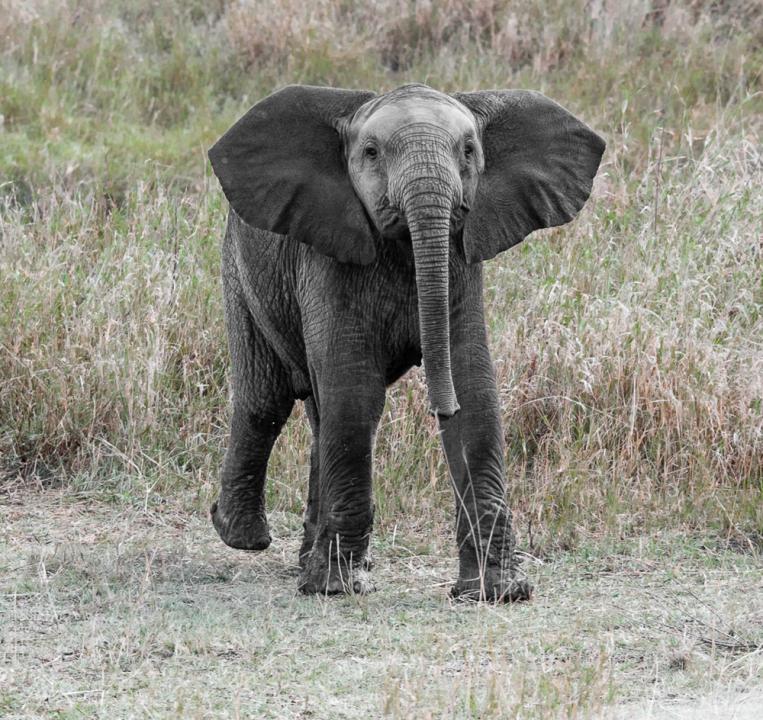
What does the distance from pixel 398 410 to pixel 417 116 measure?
2509 millimetres

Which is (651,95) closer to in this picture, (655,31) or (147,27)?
(655,31)

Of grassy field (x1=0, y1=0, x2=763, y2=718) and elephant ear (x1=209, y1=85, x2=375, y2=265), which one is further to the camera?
elephant ear (x1=209, y1=85, x2=375, y2=265)

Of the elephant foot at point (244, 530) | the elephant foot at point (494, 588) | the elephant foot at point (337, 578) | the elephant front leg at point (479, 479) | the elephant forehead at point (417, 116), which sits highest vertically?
the elephant forehead at point (417, 116)

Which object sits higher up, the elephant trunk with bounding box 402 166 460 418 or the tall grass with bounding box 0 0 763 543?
the elephant trunk with bounding box 402 166 460 418

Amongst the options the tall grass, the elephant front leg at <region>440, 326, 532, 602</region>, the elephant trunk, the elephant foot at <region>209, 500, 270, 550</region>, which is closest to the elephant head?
the elephant trunk

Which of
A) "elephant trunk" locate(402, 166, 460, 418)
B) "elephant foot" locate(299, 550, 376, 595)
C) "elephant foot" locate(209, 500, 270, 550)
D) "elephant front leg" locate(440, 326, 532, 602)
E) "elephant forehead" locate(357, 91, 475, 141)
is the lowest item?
"elephant foot" locate(209, 500, 270, 550)

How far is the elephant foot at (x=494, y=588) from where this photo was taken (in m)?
5.52

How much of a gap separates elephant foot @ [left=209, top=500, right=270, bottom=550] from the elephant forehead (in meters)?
1.82

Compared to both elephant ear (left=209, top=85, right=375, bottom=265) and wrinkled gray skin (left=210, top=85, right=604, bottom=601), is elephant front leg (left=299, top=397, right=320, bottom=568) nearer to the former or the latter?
wrinkled gray skin (left=210, top=85, right=604, bottom=601)

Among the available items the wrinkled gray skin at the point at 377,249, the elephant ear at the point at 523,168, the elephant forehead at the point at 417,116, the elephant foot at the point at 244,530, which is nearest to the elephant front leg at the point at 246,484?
the elephant foot at the point at 244,530

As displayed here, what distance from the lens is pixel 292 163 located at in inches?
221

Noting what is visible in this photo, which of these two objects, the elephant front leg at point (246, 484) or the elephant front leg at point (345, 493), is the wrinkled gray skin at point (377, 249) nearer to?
the elephant front leg at point (345, 493)

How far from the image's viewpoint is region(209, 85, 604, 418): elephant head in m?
5.08

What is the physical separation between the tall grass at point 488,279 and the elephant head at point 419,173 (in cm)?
161
